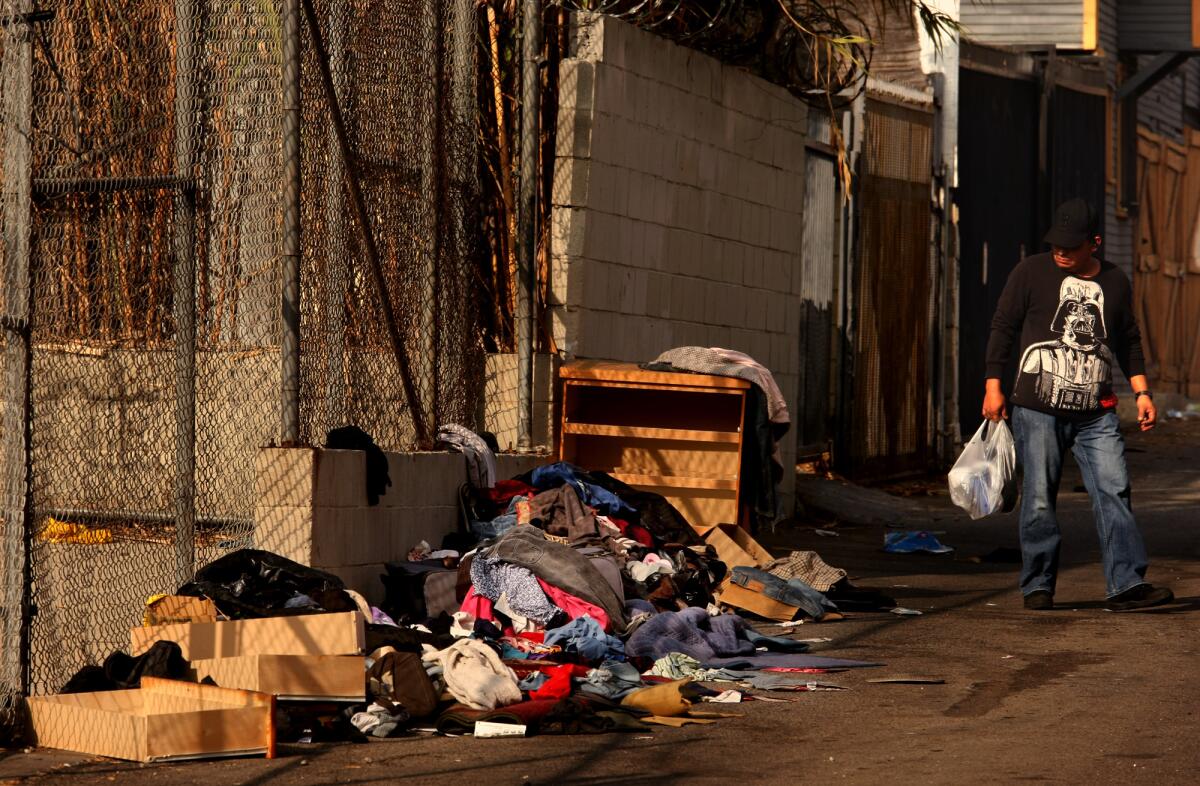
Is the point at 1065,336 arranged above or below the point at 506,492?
above

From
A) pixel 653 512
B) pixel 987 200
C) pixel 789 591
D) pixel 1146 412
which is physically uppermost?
pixel 987 200

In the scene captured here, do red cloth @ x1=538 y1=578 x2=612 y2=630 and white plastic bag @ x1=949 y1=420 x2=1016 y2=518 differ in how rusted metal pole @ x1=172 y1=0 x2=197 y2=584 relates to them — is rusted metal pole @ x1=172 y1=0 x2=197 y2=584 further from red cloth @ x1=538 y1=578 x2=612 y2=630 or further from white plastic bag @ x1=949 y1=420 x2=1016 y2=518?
white plastic bag @ x1=949 y1=420 x2=1016 y2=518

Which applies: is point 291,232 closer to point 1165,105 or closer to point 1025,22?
point 1025,22

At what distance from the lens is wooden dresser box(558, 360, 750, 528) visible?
10148 millimetres

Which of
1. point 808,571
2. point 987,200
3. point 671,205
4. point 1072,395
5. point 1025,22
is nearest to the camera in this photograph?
point 1072,395

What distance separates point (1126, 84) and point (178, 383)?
62.5ft

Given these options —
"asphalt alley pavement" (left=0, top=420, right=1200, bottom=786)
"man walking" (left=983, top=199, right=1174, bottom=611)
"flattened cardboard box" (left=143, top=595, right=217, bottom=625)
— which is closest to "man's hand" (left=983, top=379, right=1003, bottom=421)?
"man walking" (left=983, top=199, right=1174, bottom=611)

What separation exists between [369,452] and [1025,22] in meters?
17.3

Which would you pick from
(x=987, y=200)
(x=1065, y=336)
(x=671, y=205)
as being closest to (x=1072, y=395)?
(x=1065, y=336)

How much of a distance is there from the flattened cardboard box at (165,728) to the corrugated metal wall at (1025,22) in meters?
19.2

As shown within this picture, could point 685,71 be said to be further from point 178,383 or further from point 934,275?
point 934,275

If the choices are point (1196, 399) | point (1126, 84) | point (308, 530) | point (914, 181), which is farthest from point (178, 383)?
point (1196, 399)

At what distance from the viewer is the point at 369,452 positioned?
26.4 ft

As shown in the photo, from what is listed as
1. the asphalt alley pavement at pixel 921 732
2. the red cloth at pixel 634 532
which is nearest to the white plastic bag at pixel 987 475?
the asphalt alley pavement at pixel 921 732
